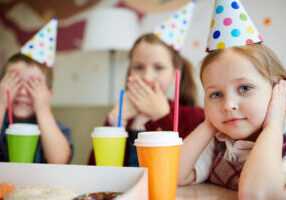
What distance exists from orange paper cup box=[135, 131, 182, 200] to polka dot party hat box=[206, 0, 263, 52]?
292 millimetres

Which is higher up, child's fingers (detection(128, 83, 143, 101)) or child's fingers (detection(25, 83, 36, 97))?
child's fingers (detection(25, 83, 36, 97))

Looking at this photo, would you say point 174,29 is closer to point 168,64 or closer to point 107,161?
point 168,64

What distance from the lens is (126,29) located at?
1866 millimetres

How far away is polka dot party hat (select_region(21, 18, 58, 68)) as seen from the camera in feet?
3.66

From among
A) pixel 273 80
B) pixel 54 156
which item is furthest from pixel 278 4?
pixel 54 156

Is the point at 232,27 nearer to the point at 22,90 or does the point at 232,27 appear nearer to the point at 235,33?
the point at 235,33

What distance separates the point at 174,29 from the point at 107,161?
704 mm

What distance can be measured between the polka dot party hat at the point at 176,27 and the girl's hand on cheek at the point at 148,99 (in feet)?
0.75

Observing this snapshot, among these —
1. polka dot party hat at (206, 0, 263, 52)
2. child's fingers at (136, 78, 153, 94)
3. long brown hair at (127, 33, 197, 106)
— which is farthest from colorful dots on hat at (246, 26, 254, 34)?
long brown hair at (127, 33, 197, 106)

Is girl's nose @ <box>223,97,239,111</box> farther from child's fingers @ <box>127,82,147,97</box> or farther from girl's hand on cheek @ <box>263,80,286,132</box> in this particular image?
child's fingers @ <box>127,82,147,97</box>

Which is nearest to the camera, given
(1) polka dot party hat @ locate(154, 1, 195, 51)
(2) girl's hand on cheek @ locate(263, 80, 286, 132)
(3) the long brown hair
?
(2) girl's hand on cheek @ locate(263, 80, 286, 132)

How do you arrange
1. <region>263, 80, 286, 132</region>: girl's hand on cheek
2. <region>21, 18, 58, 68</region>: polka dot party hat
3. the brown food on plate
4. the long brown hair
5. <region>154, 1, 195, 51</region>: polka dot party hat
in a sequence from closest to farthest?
1. the brown food on plate
2. <region>263, 80, 286, 132</region>: girl's hand on cheek
3. <region>21, 18, 58, 68</region>: polka dot party hat
4. <region>154, 1, 195, 51</region>: polka dot party hat
5. the long brown hair

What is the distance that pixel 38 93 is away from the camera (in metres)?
1.19

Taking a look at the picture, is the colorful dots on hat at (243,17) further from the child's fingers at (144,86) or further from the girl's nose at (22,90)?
the girl's nose at (22,90)
